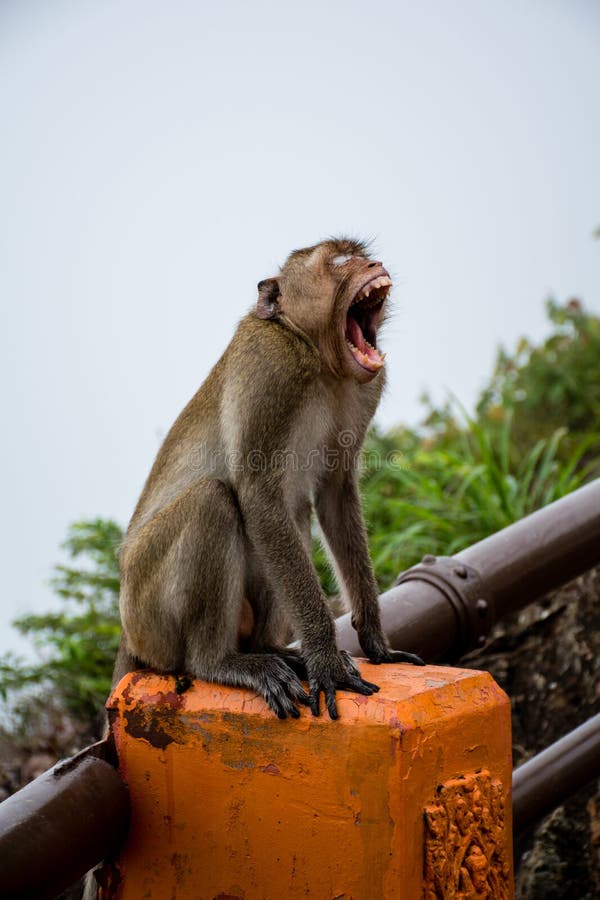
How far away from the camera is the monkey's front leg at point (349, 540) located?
7.80 feet

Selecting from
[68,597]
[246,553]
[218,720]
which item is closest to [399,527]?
[68,597]

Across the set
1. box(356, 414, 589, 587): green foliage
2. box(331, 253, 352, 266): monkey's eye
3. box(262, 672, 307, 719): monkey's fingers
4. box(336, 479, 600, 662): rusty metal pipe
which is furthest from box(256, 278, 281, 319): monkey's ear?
box(356, 414, 589, 587): green foliage

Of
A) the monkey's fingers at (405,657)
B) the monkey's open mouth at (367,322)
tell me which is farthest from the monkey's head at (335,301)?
the monkey's fingers at (405,657)

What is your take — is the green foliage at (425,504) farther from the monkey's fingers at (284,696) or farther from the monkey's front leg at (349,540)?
the monkey's fingers at (284,696)

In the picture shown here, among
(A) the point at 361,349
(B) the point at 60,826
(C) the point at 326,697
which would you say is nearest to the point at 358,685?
(C) the point at 326,697

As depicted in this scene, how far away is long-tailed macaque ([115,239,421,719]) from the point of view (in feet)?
7.09

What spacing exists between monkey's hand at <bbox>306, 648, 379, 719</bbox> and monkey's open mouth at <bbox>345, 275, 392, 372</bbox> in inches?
A: 31.5

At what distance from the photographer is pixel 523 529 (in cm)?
222

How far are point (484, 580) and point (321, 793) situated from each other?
730 millimetres

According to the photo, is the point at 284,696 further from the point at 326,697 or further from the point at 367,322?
the point at 367,322

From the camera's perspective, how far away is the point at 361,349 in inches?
97.1

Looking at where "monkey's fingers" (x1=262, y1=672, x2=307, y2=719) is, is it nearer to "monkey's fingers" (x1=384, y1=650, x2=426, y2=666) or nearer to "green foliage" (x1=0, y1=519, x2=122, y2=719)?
"monkey's fingers" (x1=384, y1=650, x2=426, y2=666)

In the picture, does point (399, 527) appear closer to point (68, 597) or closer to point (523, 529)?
point (68, 597)

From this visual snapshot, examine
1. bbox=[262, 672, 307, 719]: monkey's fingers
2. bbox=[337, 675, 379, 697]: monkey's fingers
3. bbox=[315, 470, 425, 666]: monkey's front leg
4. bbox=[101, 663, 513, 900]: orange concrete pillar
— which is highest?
bbox=[315, 470, 425, 666]: monkey's front leg
